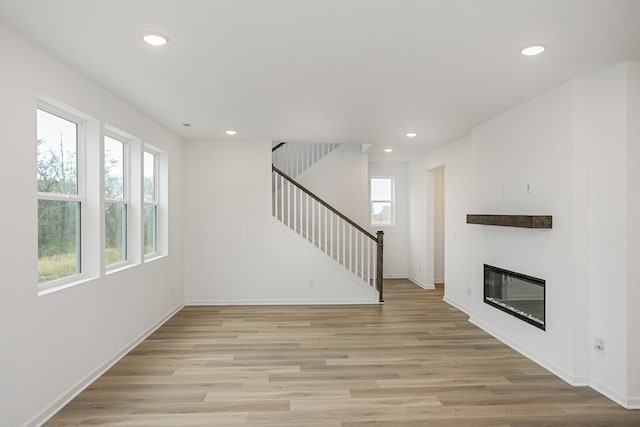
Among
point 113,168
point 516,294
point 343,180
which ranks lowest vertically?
point 516,294

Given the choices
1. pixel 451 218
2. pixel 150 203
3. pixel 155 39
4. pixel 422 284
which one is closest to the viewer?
pixel 155 39

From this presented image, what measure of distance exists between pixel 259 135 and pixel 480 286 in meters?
3.63

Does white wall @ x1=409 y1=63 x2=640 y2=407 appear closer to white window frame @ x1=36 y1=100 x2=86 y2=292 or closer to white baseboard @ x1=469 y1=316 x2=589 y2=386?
white baseboard @ x1=469 y1=316 x2=589 y2=386

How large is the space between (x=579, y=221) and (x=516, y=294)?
119cm

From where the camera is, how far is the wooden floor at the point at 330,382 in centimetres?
273

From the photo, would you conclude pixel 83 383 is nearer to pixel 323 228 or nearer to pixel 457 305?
pixel 323 228

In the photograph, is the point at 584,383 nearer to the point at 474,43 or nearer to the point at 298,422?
A: the point at 298,422

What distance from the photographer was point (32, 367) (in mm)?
2551

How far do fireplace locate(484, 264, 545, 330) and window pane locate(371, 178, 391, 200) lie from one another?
421cm

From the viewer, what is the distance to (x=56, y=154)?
303 cm

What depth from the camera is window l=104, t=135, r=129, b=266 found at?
12.6 ft

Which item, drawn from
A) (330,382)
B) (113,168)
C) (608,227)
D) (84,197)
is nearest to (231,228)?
(113,168)

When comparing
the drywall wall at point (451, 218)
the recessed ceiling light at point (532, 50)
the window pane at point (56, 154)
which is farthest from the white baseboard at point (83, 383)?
the drywall wall at point (451, 218)

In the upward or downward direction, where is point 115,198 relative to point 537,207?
upward
